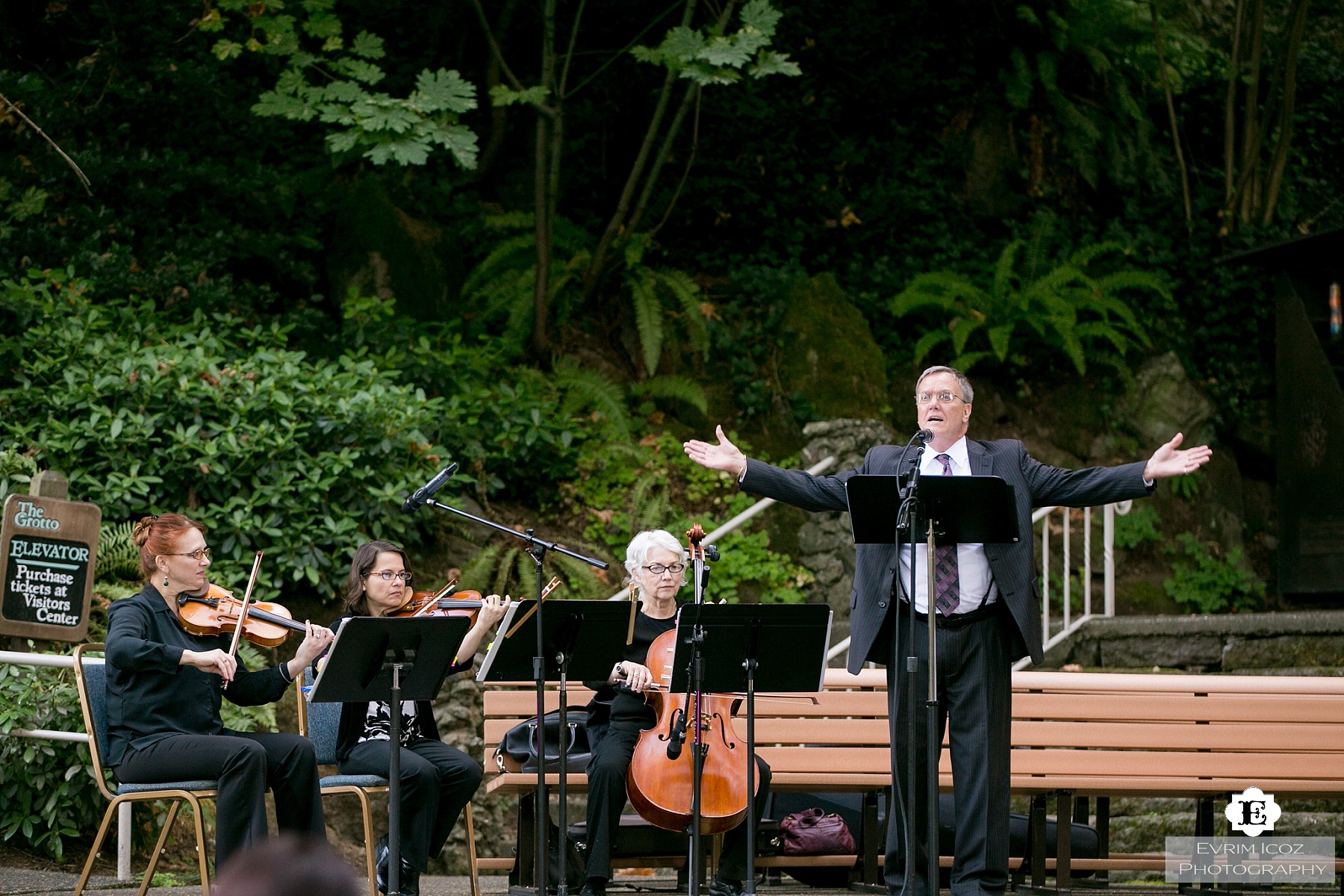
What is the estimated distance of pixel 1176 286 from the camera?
12039mm

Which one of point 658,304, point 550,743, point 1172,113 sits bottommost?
point 550,743

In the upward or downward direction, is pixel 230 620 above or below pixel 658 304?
below

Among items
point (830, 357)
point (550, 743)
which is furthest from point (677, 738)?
point (830, 357)

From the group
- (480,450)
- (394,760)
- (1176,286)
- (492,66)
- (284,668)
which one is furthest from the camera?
(1176,286)

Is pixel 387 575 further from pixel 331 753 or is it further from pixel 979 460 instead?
pixel 979 460

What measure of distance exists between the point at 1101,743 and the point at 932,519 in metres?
2.24

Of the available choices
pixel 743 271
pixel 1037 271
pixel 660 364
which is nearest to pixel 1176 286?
pixel 1037 271

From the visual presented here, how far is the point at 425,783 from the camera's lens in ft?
17.7

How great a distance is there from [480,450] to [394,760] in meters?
4.53

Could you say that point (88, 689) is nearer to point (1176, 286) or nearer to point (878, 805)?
point (878, 805)

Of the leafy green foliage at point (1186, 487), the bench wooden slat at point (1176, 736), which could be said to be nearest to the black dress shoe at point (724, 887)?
the bench wooden slat at point (1176, 736)

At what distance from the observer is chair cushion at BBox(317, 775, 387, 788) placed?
5367 millimetres

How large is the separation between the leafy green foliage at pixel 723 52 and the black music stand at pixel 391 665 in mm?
5114

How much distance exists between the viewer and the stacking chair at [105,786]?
4.82m
